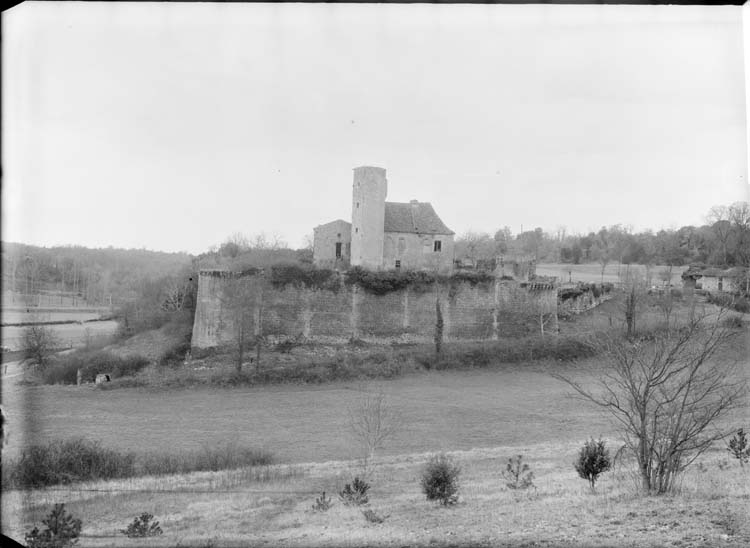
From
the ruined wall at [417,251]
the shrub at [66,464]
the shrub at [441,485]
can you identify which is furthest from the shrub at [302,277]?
the shrub at [441,485]

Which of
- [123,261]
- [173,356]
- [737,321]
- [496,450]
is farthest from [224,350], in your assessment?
[737,321]

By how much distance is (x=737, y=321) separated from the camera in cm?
1197

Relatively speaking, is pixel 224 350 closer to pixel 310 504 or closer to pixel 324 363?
pixel 324 363

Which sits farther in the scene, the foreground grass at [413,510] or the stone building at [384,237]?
the stone building at [384,237]

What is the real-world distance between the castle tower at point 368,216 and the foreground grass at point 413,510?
858 centimetres

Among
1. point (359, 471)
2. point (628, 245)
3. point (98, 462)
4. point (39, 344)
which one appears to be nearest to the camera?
point (359, 471)

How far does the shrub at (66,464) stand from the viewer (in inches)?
267

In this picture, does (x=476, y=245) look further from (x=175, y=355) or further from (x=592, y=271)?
(x=175, y=355)

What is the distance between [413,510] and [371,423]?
11.6ft

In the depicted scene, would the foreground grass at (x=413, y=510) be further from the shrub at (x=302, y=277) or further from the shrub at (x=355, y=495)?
the shrub at (x=302, y=277)

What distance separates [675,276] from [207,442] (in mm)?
14899

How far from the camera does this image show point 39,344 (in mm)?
11789

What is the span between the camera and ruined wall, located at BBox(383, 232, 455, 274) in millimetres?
15812

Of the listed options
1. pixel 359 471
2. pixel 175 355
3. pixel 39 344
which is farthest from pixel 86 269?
pixel 359 471
